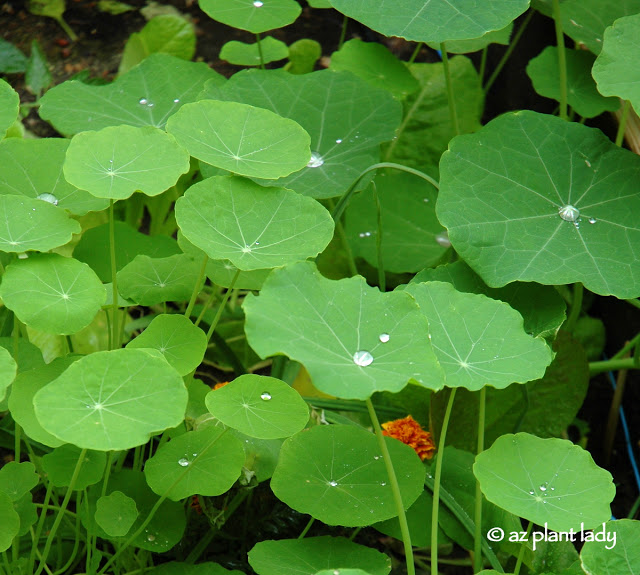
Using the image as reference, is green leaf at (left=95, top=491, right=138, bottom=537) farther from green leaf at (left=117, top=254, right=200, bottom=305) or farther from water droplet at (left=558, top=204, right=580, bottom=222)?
water droplet at (left=558, top=204, right=580, bottom=222)

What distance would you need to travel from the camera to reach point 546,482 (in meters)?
0.99

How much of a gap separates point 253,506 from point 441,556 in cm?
46

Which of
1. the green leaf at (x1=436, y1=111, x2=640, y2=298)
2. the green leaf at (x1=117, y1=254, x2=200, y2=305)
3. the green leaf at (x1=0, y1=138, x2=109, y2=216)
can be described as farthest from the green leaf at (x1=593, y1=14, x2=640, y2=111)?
the green leaf at (x1=0, y1=138, x2=109, y2=216)

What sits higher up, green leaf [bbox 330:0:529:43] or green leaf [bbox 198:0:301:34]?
green leaf [bbox 330:0:529:43]

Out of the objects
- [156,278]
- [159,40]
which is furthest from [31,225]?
[159,40]

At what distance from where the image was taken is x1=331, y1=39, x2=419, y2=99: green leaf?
5.91 feet

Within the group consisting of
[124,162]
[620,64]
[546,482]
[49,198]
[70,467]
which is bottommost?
[70,467]

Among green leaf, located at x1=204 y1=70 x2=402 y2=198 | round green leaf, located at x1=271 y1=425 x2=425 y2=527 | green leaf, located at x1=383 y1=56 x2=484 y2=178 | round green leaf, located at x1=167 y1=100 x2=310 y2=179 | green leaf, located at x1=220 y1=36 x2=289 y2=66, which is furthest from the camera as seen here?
green leaf, located at x1=383 y1=56 x2=484 y2=178

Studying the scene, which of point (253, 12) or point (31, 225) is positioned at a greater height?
point (253, 12)

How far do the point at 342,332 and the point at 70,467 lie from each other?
1.54 ft

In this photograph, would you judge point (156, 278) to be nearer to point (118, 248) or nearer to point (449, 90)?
point (118, 248)

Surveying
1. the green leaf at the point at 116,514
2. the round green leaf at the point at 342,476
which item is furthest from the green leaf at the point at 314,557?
the green leaf at the point at 116,514

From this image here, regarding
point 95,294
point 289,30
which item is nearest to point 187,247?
point 95,294

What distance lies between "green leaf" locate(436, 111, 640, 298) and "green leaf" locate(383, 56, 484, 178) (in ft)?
2.34
